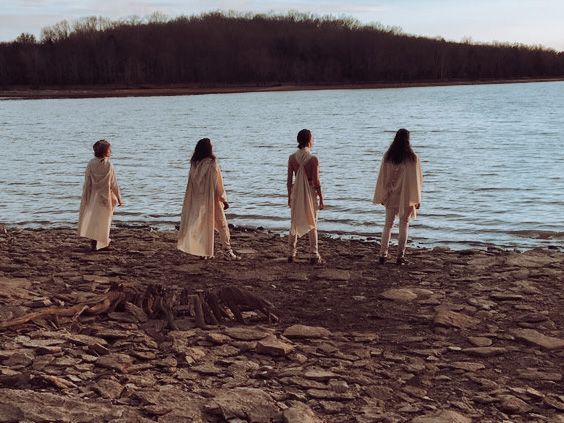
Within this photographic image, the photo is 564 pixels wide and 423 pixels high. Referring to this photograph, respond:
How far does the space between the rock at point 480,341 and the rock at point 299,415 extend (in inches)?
90.4

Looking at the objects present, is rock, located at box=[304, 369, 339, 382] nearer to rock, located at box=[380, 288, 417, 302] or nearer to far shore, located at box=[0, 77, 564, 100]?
rock, located at box=[380, 288, 417, 302]

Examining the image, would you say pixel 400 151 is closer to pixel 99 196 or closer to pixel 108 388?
pixel 99 196

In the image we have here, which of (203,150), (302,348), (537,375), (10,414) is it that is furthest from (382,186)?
(10,414)

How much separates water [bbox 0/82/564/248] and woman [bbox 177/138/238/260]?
4.37 m

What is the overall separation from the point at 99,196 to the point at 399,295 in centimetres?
499

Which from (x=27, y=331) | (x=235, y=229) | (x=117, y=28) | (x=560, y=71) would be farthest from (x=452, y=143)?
(x=560, y=71)

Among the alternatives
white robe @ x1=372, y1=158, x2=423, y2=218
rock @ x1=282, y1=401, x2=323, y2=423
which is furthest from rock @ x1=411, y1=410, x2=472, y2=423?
white robe @ x1=372, y1=158, x2=423, y2=218

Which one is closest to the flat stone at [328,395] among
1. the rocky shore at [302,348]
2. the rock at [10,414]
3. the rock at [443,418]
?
the rocky shore at [302,348]

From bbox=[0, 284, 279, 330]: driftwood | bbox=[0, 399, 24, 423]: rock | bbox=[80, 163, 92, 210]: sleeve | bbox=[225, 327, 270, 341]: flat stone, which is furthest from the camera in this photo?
bbox=[80, 163, 92, 210]: sleeve

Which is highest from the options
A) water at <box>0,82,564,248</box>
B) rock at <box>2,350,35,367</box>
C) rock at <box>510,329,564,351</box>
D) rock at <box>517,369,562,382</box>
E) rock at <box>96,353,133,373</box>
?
rock at <box>2,350,35,367</box>

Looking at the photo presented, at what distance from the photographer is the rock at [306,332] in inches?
270

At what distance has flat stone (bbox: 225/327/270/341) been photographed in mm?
6676

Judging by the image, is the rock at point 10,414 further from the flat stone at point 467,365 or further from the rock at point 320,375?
→ the flat stone at point 467,365

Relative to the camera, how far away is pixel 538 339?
6879mm
